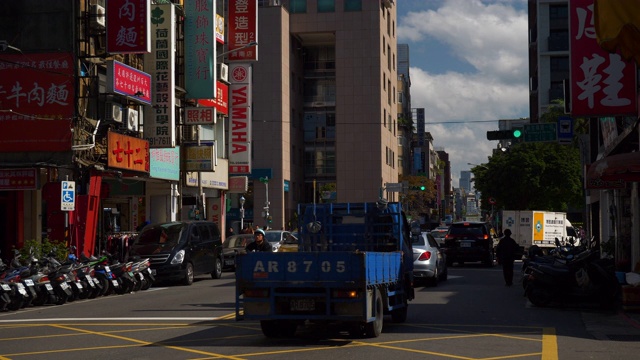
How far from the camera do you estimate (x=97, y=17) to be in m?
32.0

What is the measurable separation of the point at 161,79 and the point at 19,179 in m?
7.89

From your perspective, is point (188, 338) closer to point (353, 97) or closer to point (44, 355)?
point (44, 355)

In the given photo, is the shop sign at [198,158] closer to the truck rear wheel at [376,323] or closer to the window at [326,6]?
the truck rear wheel at [376,323]

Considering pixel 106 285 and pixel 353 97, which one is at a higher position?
pixel 353 97

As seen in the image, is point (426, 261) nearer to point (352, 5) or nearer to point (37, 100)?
point (37, 100)

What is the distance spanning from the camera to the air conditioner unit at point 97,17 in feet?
105

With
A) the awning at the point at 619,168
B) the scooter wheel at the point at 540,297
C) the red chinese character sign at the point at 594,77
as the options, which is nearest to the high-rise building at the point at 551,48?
the red chinese character sign at the point at 594,77

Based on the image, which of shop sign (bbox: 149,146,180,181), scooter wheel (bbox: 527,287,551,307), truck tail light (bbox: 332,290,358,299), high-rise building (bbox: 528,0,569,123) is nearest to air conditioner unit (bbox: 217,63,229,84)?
shop sign (bbox: 149,146,180,181)

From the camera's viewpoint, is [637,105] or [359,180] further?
[359,180]

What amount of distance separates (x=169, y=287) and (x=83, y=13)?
418 inches

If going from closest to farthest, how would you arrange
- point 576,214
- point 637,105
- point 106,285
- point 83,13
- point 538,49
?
1. point 637,105
2. point 106,285
3. point 83,13
4. point 538,49
5. point 576,214

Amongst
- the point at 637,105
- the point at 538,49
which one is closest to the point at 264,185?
the point at 538,49

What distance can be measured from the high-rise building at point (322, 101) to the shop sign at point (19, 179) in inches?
1763

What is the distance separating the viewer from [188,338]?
1425 centimetres
